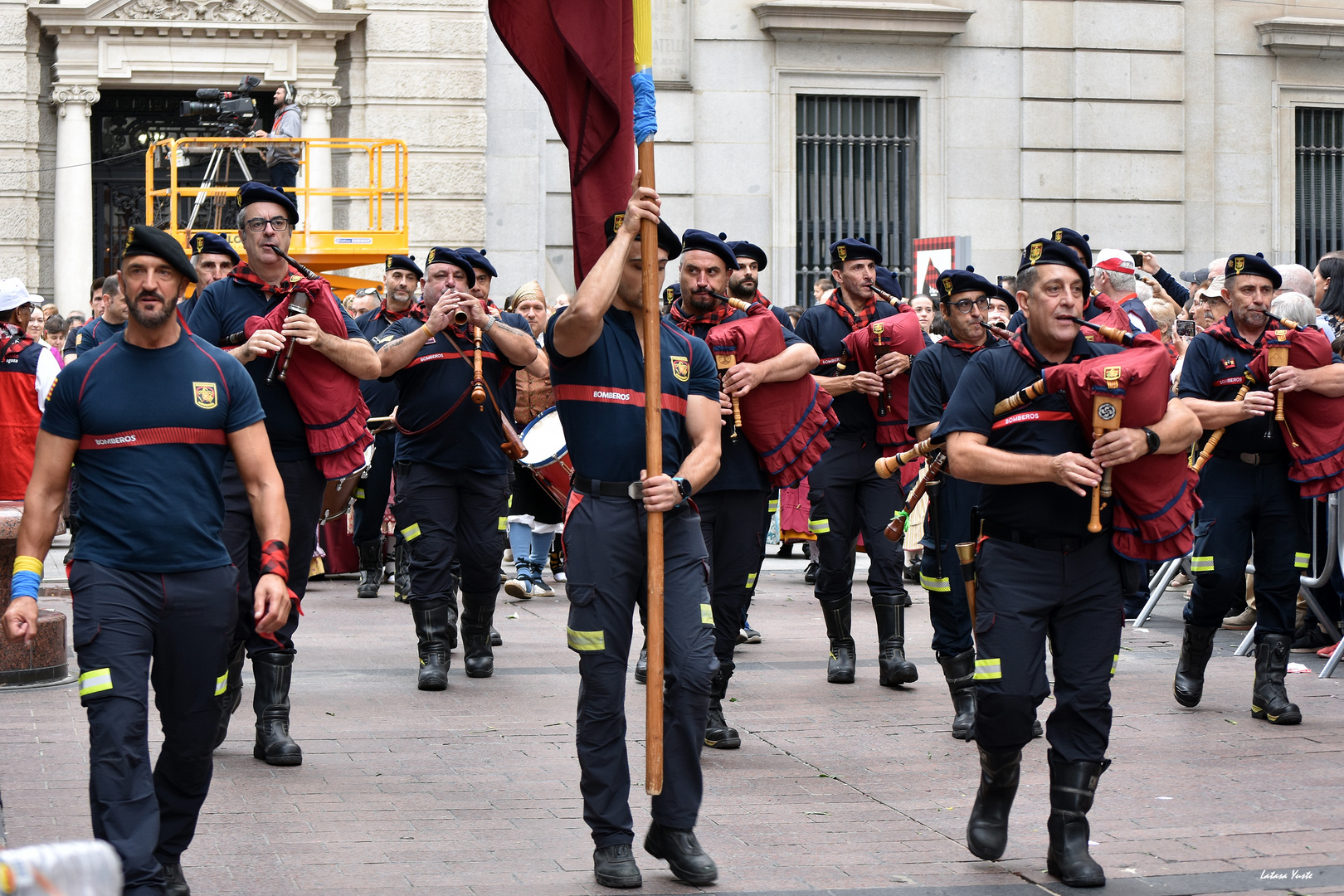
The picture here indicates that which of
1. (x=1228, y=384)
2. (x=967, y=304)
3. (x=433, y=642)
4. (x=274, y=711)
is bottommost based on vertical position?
(x=274, y=711)

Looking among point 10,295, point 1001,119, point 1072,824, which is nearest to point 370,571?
point 10,295

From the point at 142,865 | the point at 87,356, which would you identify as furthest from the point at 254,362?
the point at 142,865

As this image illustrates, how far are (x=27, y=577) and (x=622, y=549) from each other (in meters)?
1.92

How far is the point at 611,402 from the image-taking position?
5.82 meters

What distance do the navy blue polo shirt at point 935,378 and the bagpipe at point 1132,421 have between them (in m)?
2.33

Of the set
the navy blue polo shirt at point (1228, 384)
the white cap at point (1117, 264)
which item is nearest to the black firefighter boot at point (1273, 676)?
the navy blue polo shirt at point (1228, 384)

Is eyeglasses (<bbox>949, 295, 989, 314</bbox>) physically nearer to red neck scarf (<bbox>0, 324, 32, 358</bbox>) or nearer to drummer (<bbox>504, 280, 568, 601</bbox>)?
drummer (<bbox>504, 280, 568, 601</bbox>)

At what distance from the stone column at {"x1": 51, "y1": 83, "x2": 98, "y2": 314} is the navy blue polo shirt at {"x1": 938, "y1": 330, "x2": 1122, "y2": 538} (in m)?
16.5

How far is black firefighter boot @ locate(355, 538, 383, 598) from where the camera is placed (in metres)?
12.9

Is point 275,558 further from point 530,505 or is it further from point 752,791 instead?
point 530,505

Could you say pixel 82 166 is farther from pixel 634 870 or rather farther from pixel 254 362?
pixel 634 870

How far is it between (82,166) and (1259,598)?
16.1m

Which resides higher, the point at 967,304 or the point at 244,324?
the point at 967,304

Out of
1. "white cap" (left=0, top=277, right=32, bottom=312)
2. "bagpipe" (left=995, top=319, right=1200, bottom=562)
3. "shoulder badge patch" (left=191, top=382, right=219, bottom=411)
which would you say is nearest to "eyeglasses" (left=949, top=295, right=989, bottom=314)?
"bagpipe" (left=995, top=319, right=1200, bottom=562)
